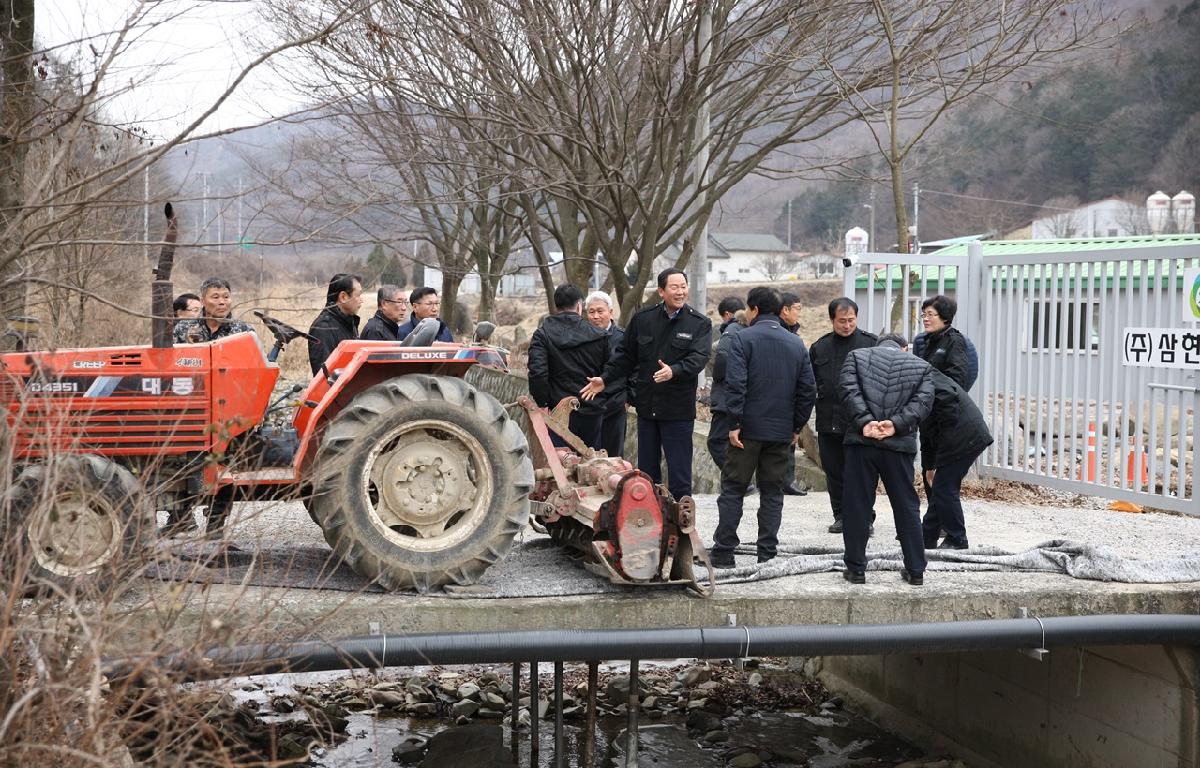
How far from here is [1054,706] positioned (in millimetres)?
7930

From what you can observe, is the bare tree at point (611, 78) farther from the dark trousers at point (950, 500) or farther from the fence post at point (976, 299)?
the dark trousers at point (950, 500)

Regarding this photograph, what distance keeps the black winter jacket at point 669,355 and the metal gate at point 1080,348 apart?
10.8ft

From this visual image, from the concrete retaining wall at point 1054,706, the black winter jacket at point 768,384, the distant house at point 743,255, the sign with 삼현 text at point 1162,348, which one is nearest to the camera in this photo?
the concrete retaining wall at point 1054,706

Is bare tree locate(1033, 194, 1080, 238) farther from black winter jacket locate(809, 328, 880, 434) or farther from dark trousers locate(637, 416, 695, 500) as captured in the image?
dark trousers locate(637, 416, 695, 500)

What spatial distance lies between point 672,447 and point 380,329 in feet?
7.66

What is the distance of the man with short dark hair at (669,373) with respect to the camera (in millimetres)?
8016

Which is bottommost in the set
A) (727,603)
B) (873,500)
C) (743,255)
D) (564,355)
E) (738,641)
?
(738,641)

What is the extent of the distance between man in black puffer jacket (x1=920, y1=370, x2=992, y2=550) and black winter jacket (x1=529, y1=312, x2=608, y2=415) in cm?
228

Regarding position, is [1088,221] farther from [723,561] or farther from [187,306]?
[187,306]

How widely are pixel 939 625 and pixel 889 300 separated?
488 centimetres

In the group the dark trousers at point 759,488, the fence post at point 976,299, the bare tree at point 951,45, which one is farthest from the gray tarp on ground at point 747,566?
the bare tree at point 951,45

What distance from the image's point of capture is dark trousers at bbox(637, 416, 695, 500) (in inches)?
320

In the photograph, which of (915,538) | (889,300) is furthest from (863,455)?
(889,300)

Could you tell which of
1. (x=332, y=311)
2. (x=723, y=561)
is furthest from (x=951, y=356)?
(x=332, y=311)
